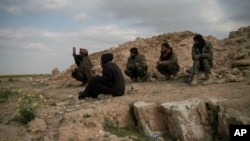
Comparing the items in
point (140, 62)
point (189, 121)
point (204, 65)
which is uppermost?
point (140, 62)

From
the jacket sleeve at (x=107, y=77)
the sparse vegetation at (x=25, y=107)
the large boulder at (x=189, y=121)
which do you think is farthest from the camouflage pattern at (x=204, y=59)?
the sparse vegetation at (x=25, y=107)

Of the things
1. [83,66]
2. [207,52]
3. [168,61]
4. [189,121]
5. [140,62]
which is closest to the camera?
[189,121]

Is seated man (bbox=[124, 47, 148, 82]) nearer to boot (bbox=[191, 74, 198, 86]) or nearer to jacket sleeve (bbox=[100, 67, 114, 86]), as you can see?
boot (bbox=[191, 74, 198, 86])

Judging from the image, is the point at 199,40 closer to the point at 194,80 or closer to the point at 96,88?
the point at 194,80

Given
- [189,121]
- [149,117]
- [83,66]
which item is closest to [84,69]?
[83,66]

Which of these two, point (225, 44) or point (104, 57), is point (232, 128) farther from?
point (225, 44)

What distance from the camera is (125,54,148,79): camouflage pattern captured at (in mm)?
10844

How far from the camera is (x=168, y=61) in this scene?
1037cm

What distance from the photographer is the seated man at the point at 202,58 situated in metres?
9.30

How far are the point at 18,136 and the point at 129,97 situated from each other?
2846mm

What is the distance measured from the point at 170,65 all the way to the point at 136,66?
1114 mm

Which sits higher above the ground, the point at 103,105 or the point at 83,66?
the point at 83,66

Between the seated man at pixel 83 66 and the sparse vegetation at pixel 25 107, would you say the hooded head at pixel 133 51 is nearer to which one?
the seated man at pixel 83 66

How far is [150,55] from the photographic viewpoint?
14.3m
